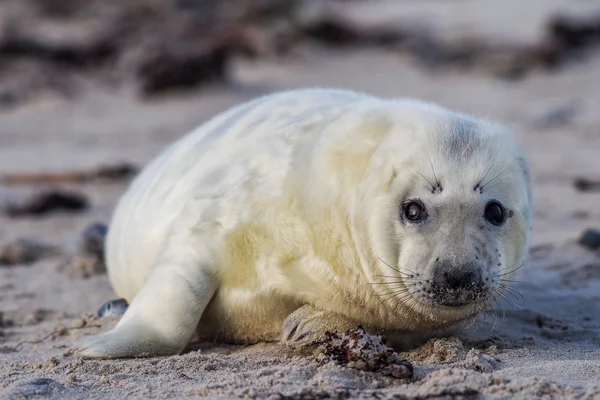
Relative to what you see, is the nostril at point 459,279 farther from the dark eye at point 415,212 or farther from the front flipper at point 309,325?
the front flipper at point 309,325

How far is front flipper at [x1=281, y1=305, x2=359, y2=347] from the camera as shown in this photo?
3613 mm

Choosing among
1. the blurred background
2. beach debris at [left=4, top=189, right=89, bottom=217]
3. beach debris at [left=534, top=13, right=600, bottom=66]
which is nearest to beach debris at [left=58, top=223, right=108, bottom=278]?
the blurred background

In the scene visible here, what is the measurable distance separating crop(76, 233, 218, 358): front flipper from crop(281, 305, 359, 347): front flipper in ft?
1.02

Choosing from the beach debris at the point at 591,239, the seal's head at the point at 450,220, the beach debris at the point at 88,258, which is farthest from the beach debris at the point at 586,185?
the seal's head at the point at 450,220

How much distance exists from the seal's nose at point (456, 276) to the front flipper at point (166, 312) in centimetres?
88

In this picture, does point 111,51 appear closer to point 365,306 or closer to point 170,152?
point 170,152

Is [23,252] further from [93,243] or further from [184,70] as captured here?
[184,70]

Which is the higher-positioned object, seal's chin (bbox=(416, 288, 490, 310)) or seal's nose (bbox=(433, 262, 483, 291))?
seal's nose (bbox=(433, 262, 483, 291))

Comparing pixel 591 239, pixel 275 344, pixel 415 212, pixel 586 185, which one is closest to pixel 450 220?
pixel 415 212

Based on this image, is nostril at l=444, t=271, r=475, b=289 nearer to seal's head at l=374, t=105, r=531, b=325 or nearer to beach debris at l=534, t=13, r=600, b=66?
seal's head at l=374, t=105, r=531, b=325

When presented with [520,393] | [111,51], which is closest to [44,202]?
[520,393]

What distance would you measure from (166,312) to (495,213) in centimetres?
118

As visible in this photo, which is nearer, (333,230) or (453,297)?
(453,297)

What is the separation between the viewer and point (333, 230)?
365 centimetres
